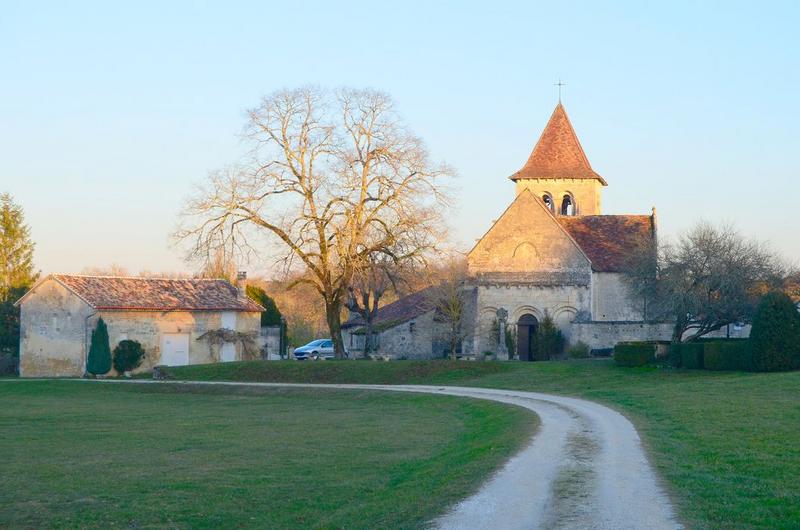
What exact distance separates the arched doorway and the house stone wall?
22081mm

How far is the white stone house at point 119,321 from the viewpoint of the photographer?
5106 cm

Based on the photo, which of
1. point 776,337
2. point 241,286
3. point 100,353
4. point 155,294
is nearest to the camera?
point 776,337

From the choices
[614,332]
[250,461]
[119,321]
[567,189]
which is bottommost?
[250,461]

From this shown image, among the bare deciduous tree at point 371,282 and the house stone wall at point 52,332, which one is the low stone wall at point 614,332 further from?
the house stone wall at point 52,332

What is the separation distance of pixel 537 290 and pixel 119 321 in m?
21.7

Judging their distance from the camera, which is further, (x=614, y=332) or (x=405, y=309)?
(x=405, y=309)

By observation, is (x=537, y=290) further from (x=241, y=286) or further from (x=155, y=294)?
(x=155, y=294)

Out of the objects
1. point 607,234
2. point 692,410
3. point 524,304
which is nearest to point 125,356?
point 524,304

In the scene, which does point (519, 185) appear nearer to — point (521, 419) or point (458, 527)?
point (521, 419)

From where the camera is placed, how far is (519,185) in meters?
60.7

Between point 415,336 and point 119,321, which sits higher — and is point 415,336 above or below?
below

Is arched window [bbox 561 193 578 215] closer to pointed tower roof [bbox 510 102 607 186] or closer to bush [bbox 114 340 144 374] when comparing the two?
pointed tower roof [bbox 510 102 607 186]

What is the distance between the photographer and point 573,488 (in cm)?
1309

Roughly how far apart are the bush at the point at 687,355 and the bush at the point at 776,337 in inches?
145
